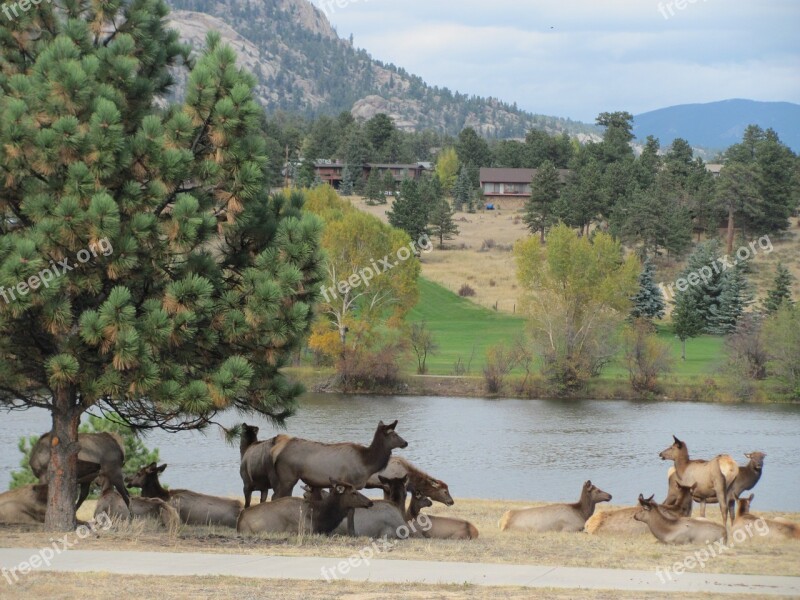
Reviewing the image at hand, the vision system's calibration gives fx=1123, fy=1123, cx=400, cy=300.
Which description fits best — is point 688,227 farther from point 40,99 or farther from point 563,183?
point 40,99

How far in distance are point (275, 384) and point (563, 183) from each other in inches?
3955

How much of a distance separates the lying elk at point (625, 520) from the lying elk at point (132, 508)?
6.58 metres

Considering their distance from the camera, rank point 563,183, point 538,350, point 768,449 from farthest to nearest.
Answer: point 563,183 < point 538,350 < point 768,449

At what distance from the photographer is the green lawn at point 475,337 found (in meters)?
65.5

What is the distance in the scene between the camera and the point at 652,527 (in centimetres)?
1666

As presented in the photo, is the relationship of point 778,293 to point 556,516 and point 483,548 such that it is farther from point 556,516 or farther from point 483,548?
point 483,548

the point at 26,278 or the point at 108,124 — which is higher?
the point at 108,124

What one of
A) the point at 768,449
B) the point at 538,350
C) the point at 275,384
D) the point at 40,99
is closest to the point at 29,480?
the point at 275,384

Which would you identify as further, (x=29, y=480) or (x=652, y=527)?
(x=29, y=480)

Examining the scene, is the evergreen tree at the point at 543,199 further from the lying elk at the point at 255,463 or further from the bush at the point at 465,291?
the lying elk at the point at 255,463

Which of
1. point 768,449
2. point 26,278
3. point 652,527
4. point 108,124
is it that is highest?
point 108,124

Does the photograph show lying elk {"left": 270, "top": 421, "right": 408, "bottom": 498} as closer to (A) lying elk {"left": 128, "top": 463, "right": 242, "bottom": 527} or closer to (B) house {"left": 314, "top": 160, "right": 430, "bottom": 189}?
(A) lying elk {"left": 128, "top": 463, "right": 242, "bottom": 527}

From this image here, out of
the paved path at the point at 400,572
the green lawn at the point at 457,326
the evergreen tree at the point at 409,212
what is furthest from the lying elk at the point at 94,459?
the evergreen tree at the point at 409,212

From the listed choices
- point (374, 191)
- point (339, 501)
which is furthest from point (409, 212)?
point (339, 501)
